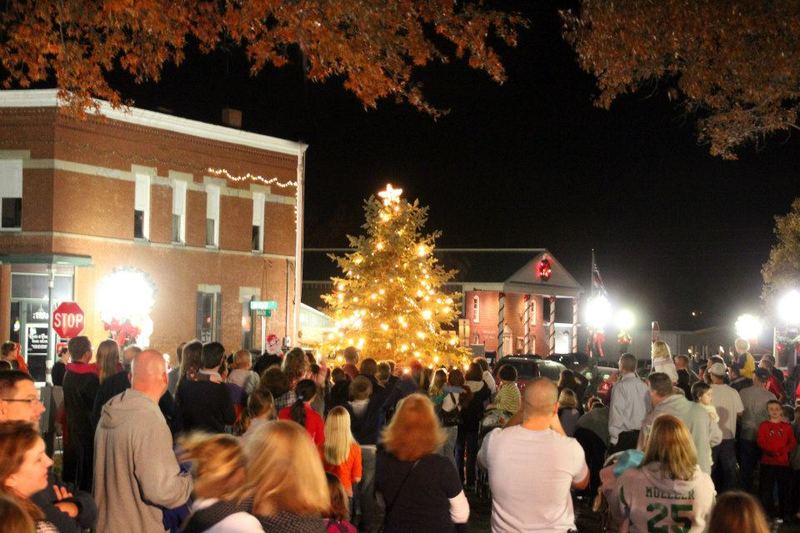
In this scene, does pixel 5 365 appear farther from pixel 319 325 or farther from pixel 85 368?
pixel 319 325

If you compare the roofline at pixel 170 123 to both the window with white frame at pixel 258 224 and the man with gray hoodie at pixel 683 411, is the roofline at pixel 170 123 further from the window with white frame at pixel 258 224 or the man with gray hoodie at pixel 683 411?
the man with gray hoodie at pixel 683 411

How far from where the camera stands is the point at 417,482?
6977mm

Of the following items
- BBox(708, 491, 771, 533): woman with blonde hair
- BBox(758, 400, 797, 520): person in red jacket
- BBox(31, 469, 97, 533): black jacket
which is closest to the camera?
BBox(708, 491, 771, 533): woman with blonde hair

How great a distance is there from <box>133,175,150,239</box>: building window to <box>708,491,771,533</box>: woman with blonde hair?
30.4 m

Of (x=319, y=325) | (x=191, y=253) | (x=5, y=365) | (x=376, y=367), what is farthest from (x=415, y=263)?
(x=5, y=365)

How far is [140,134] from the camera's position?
110 feet

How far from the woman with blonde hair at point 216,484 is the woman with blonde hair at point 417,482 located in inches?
65.3

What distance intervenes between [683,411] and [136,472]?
6355 millimetres

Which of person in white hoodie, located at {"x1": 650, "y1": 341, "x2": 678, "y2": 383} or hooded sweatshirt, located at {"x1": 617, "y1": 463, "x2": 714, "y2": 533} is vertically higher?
person in white hoodie, located at {"x1": 650, "y1": 341, "x2": 678, "y2": 383}

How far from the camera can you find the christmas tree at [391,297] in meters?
32.1

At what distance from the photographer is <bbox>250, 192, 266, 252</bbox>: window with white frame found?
37.9 meters

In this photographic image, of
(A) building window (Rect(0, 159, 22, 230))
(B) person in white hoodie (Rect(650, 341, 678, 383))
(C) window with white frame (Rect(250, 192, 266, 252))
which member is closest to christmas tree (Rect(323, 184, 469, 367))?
(C) window with white frame (Rect(250, 192, 266, 252))

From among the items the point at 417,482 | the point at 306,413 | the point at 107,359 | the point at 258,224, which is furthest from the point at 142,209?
the point at 417,482

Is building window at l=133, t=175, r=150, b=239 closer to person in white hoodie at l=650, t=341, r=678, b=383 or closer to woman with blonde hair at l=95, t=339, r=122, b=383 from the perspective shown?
person in white hoodie at l=650, t=341, r=678, b=383
